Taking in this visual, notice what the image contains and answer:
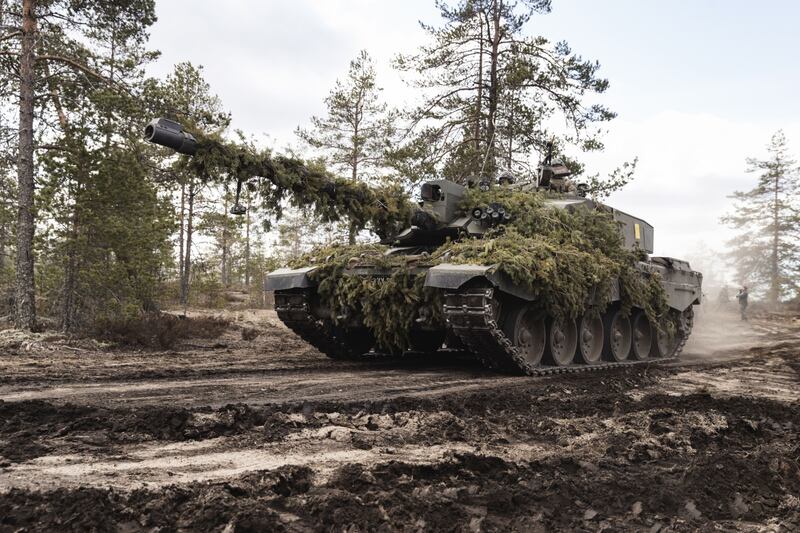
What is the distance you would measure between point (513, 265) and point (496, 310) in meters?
0.67

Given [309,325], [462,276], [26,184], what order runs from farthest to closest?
[26,184] < [309,325] < [462,276]

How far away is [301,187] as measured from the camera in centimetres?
808

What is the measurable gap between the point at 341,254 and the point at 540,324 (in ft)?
9.95

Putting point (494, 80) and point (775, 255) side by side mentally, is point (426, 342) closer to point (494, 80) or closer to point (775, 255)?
point (494, 80)

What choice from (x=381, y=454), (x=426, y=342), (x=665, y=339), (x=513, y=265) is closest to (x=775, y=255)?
(x=665, y=339)

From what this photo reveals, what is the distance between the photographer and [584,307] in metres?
9.55

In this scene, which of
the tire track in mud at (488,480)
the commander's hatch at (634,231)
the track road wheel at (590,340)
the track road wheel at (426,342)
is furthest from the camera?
the commander's hatch at (634,231)

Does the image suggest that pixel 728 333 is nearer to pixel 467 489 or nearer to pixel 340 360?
pixel 340 360

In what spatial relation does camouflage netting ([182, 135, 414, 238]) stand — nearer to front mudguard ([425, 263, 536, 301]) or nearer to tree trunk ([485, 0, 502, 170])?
front mudguard ([425, 263, 536, 301])

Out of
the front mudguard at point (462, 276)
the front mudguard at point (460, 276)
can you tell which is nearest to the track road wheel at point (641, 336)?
the front mudguard at point (462, 276)

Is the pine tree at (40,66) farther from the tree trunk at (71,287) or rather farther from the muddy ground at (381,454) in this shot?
the muddy ground at (381,454)

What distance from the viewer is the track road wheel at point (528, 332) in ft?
28.7

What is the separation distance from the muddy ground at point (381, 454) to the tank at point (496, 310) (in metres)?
0.89

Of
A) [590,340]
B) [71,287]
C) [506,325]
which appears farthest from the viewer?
[71,287]
